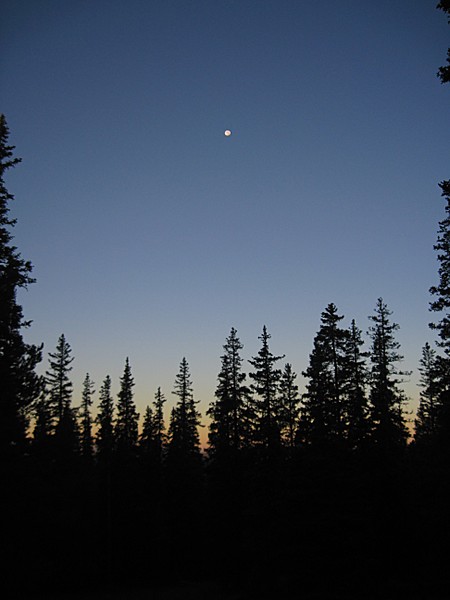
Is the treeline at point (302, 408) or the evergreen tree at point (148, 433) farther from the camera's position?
the evergreen tree at point (148, 433)

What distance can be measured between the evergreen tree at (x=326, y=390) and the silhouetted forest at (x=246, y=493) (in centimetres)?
12

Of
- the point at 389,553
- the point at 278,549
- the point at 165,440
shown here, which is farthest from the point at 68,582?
the point at 165,440

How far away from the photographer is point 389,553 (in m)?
31.8

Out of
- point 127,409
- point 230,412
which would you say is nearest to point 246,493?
point 230,412

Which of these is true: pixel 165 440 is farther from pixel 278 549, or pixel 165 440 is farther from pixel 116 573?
pixel 278 549

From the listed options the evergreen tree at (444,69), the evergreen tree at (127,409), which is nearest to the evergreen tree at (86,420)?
the evergreen tree at (127,409)

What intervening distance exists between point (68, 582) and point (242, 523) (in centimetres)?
1382

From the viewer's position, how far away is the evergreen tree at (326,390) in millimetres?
30438

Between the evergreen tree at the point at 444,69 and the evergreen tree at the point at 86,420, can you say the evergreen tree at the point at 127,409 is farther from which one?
the evergreen tree at the point at 444,69

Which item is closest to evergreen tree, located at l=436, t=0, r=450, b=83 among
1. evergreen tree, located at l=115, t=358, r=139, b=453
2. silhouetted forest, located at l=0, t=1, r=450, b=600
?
Result: silhouetted forest, located at l=0, t=1, r=450, b=600

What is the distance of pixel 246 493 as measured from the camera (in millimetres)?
38062

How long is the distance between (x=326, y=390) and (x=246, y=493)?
1143cm

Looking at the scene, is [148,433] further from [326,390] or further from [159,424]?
[326,390]

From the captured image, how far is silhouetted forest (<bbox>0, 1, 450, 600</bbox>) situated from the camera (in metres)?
23.1
